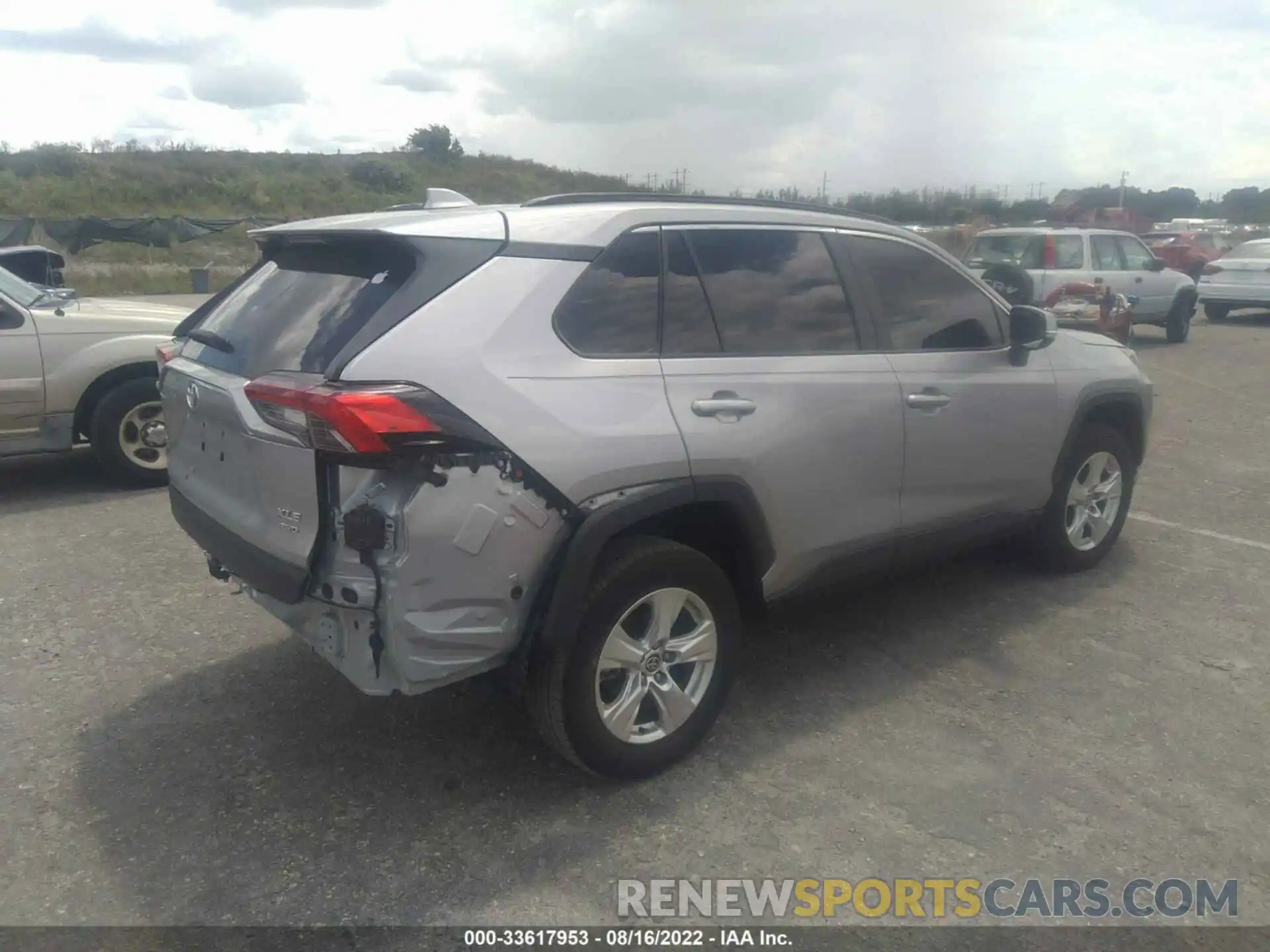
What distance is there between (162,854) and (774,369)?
95.7 inches

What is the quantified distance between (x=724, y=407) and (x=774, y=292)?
59cm

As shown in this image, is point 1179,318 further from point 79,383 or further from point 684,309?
point 79,383

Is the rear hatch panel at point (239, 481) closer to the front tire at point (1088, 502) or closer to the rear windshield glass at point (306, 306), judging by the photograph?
the rear windshield glass at point (306, 306)

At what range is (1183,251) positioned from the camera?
23172mm

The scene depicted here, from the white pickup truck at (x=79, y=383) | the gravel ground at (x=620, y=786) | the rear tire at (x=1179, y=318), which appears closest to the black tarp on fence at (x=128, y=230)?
the white pickup truck at (x=79, y=383)

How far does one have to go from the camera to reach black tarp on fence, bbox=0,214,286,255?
82.0 ft

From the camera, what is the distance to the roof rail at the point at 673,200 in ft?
11.6

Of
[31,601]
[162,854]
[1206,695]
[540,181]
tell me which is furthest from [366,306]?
[540,181]

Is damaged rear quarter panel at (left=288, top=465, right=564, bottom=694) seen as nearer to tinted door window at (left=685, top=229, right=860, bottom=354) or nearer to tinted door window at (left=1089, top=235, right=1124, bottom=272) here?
tinted door window at (left=685, top=229, right=860, bottom=354)

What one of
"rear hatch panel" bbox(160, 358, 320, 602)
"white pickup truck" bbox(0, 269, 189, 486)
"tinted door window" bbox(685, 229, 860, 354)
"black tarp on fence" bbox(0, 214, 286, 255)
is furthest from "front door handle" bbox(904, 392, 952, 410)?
"black tarp on fence" bbox(0, 214, 286, 255)

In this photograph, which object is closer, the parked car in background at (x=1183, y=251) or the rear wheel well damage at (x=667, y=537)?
the rear wheel well damage at (x=667, y=537)

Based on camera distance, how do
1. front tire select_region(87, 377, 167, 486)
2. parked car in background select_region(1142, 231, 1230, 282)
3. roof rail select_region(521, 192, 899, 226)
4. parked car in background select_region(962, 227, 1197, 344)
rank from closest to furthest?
roof rail select_region(521, 192, 899, 226) < front tire select_region(87, 377, 167, 486) < parked car in background select_region(962, 227, 1197, 344) < parked car in background select_region(1142, 231, 1230, 282)

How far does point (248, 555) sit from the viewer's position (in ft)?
10.4

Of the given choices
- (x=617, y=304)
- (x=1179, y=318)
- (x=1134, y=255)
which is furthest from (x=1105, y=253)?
(x=617, y=304)
